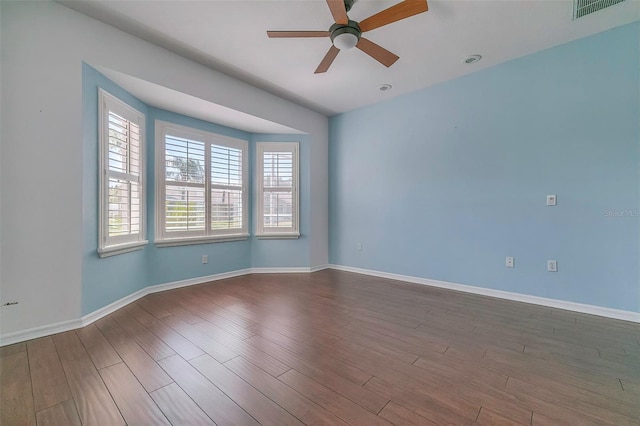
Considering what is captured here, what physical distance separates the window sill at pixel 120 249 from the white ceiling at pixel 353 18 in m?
2.17

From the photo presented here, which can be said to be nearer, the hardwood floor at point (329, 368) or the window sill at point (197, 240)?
the hardwood floor at point (329, 368)

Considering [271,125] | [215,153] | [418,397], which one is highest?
[271,125]

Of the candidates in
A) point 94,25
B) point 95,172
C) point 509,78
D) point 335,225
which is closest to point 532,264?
point 509,78

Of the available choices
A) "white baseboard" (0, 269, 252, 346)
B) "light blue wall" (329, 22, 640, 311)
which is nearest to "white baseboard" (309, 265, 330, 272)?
"light blue wall" (329, 22, 640, 311)

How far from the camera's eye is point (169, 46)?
2.78 m

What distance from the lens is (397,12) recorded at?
1982mm

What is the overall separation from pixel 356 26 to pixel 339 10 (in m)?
0.31

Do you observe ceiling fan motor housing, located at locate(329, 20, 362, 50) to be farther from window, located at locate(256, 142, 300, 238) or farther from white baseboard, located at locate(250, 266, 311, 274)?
white baseboard, located at locate(250, 266, 311, 274)

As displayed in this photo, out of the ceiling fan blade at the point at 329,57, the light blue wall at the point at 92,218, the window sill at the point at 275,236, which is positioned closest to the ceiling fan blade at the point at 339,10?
the ceiling fan blade at the point at 329,57

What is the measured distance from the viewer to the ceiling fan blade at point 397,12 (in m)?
1.87

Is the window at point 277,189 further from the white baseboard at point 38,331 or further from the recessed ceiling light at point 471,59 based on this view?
the recessed ceiling light at point 471,59

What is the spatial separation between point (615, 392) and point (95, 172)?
4286 millimetres

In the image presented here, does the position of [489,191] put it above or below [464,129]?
below

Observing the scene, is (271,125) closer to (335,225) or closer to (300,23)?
(300,23)
